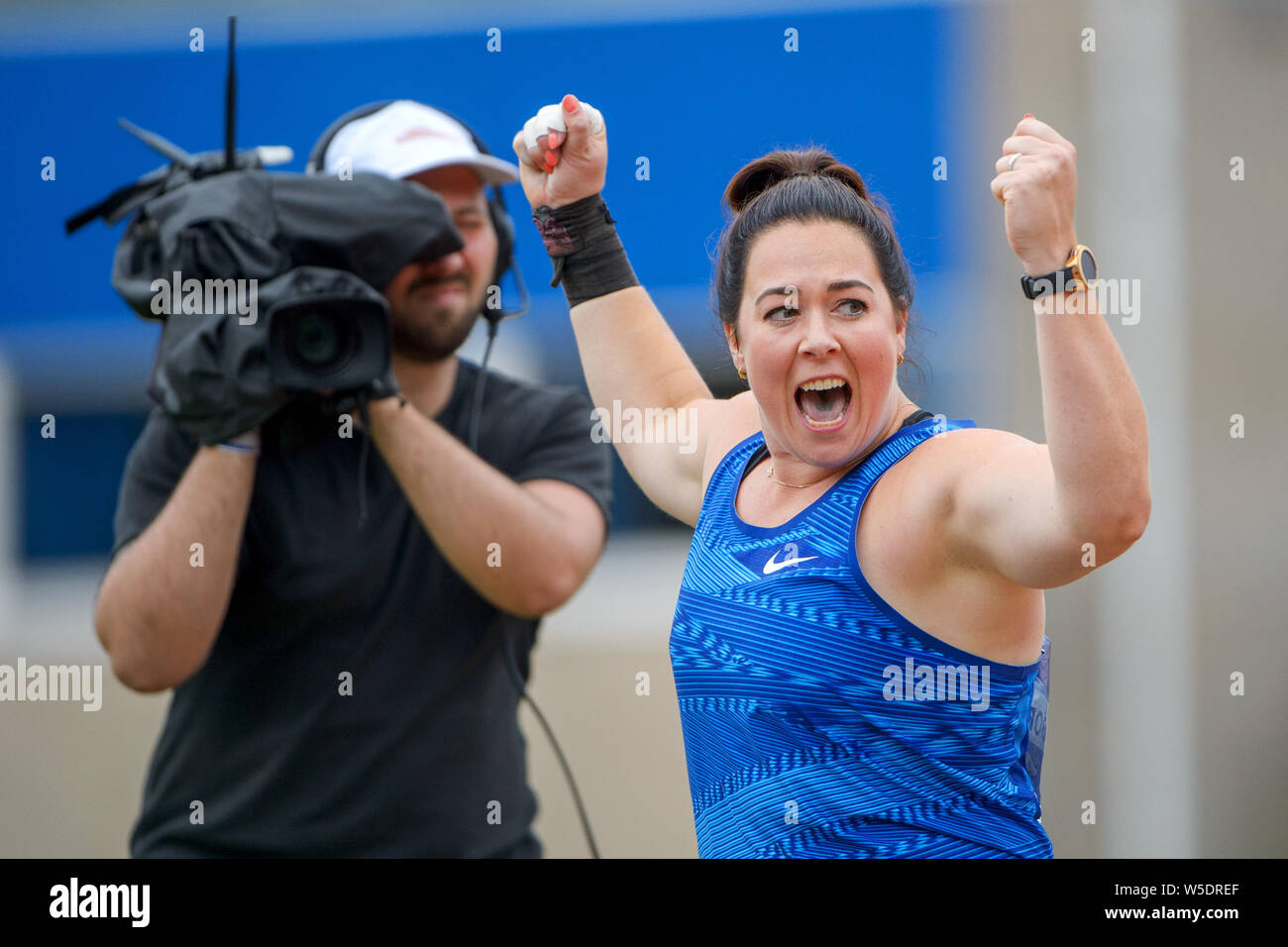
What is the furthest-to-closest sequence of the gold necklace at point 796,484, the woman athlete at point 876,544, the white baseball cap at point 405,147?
the white baseball cap at point 405,147, the gold necklace at point 796,484, the woman athlete at point 876,544

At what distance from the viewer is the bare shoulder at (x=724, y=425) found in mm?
1311

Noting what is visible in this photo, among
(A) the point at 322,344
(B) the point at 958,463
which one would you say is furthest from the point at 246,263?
(B) the point at 958,463

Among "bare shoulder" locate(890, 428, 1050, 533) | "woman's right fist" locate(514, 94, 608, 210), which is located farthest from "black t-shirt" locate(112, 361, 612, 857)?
"bare shoulder" locate(890, 428, 1050, 533)

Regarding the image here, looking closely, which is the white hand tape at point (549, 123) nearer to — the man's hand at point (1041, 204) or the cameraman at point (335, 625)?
the cameraman at point (335, 625)

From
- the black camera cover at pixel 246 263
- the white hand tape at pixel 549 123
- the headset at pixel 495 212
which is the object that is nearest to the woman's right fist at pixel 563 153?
the white hand tape at pixel 549 123

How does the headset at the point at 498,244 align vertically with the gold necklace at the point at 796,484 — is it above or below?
above

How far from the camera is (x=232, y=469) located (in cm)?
149

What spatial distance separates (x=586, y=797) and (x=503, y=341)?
1026mm

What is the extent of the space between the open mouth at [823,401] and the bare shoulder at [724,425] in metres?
0.14

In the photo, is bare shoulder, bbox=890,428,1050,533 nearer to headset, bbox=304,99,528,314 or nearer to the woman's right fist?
the woman's right fist

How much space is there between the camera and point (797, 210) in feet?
3.79

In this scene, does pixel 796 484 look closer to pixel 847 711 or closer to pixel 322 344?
pixel 847 711

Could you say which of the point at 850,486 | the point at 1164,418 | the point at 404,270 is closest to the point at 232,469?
the point at 404,270

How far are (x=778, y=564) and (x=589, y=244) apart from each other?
1.78 feet
